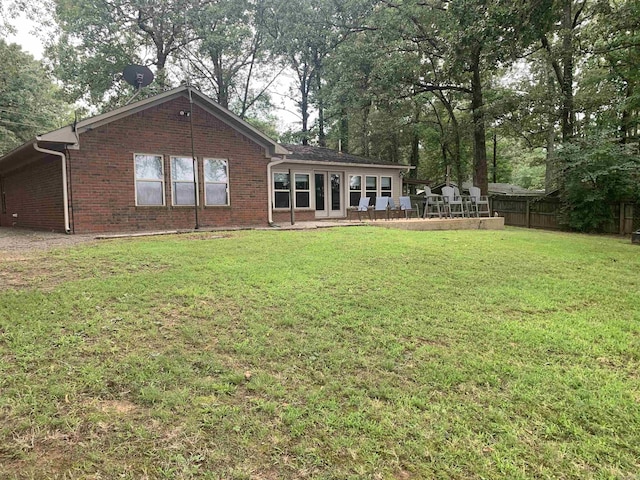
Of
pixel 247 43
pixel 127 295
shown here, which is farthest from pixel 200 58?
pixel 127 295

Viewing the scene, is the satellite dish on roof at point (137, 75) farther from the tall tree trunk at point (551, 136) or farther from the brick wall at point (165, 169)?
the tall tree trunk at point (551, 136)

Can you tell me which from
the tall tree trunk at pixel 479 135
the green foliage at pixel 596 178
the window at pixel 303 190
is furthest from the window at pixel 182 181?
the green foliage at pixel 596 178

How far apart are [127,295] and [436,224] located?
10206 millimetres

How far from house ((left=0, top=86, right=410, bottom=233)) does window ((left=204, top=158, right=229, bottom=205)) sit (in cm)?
3

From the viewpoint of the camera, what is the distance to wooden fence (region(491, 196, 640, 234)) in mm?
13828

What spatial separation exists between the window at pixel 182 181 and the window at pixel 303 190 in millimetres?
4987

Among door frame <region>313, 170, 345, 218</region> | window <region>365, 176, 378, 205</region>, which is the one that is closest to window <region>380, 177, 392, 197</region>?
window <region>365, 176, 378, 205</region>

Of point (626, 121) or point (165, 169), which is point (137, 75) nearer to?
point (165, 169)

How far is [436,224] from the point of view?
1262 centimetres

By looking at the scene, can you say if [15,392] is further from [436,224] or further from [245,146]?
[436,224]

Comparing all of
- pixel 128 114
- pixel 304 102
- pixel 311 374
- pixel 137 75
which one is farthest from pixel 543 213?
pixel 304 102

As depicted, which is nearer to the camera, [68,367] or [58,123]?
[68,367]

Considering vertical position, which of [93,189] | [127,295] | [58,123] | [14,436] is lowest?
[14,436]

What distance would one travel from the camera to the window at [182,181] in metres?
11.2
